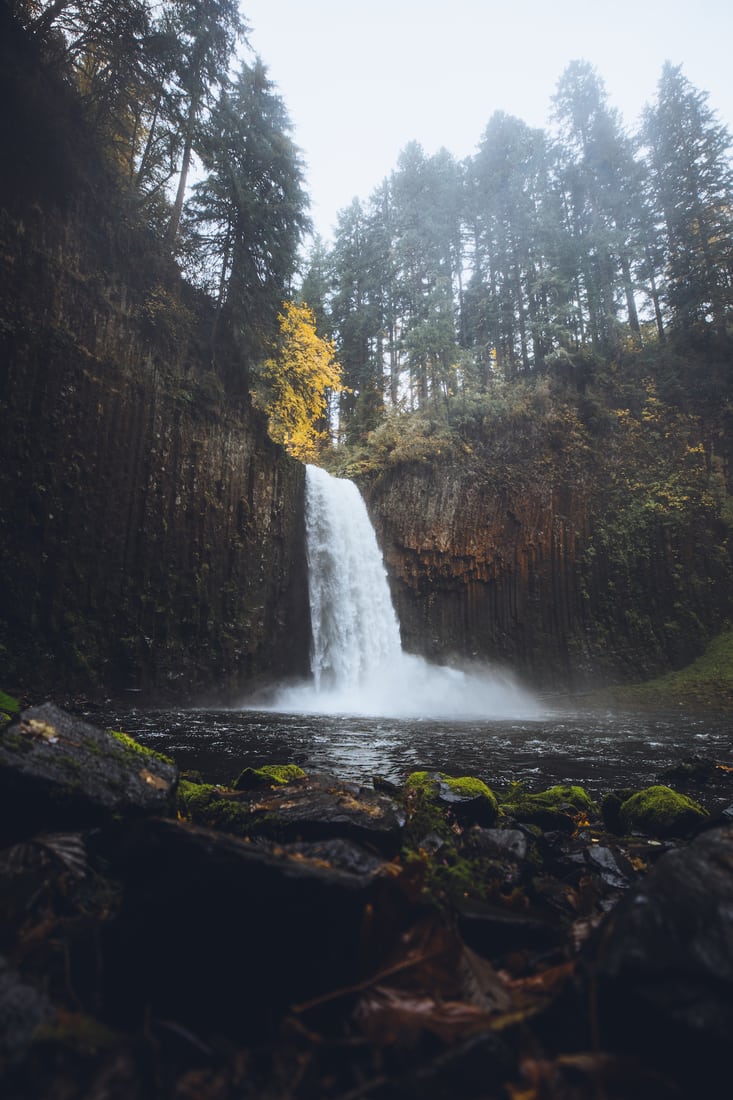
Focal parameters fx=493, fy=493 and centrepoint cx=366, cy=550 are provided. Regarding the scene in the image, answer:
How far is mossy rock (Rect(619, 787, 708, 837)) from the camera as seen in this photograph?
3666mm

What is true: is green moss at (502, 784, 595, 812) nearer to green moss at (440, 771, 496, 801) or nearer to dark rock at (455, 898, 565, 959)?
green moss at (440, 771, 496, 801)

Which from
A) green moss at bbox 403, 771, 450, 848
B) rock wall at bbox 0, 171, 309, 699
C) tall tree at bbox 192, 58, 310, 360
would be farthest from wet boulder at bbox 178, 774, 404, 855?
tall tree at bbox 192, 58, 310, 360

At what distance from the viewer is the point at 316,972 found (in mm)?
1457

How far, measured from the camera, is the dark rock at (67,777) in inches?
85.0

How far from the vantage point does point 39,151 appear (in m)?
11.8

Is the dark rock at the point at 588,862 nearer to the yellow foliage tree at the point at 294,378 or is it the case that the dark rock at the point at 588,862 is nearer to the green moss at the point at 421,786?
the green moss at the point at 421,786

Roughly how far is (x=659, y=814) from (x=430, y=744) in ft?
16.0

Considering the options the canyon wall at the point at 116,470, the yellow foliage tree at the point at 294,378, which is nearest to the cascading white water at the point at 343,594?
the canyon wall at the point at 116,470

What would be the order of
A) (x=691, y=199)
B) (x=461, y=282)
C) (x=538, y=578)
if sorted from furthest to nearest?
(x=461, y=282), (x=691, y=199), (x=538, y=578)

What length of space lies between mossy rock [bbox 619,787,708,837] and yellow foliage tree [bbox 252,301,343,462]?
60.3 feet

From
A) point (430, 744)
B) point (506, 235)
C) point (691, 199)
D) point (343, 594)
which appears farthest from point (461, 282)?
point (430, 744)

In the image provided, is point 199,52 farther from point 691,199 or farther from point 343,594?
point 691,199

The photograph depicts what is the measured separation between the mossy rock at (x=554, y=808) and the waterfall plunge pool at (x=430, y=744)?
80cm

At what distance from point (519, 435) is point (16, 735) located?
865 inches
